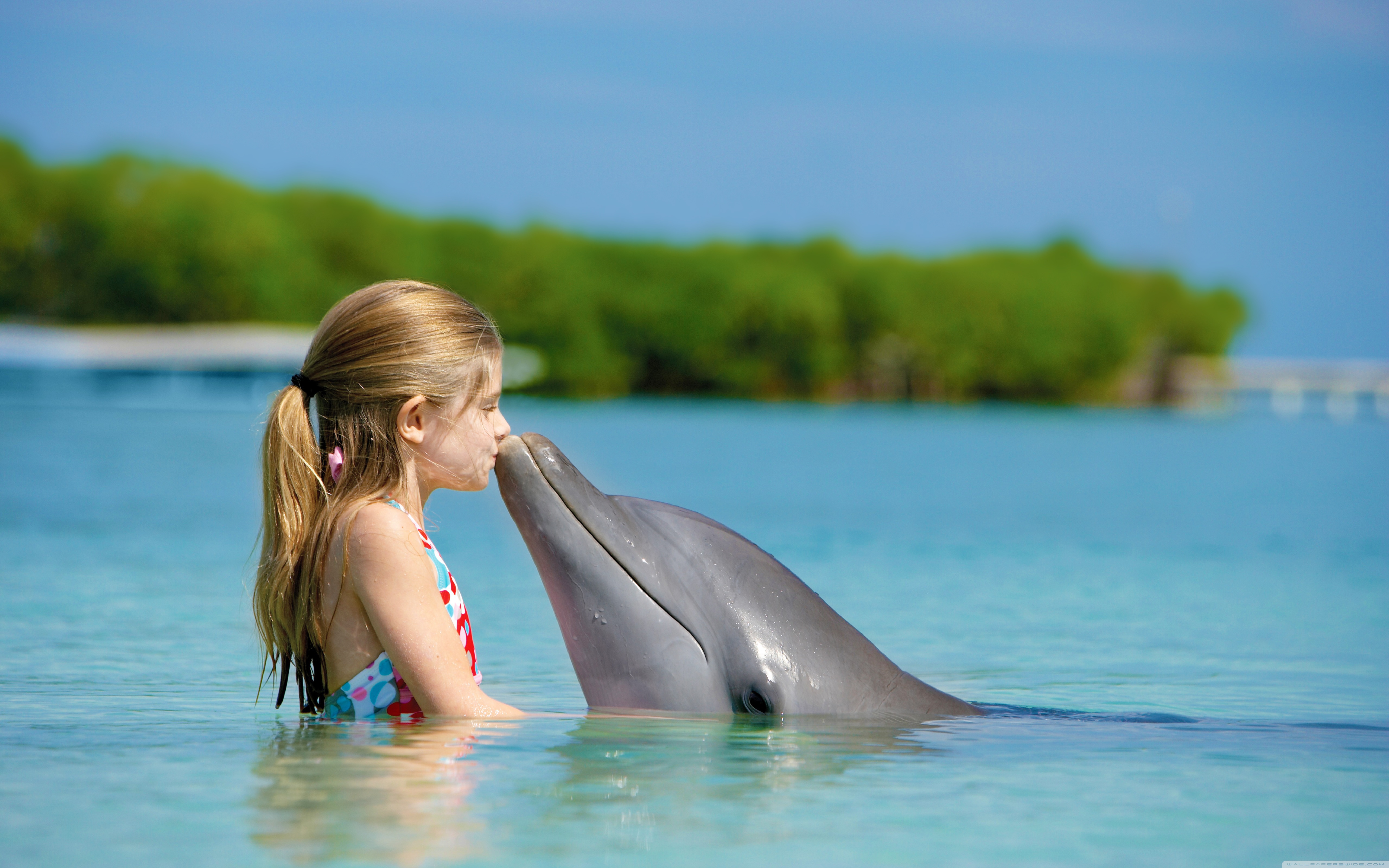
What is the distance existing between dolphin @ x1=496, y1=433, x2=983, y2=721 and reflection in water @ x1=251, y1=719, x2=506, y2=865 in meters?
0.49

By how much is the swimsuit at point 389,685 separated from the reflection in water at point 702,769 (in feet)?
1.51

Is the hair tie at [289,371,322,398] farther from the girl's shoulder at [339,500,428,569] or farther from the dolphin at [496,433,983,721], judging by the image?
the dolphin at [496,433,983,721]

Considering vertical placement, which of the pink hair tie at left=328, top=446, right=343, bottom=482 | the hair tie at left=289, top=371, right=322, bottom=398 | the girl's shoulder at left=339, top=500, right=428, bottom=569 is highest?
the hair tie at left=289, top=371, right=322, bottom=398

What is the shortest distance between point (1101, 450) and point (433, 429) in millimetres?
37558

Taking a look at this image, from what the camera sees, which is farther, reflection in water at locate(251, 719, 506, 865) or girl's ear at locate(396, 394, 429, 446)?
girl's ear at locate(396, 394, 429, 446)

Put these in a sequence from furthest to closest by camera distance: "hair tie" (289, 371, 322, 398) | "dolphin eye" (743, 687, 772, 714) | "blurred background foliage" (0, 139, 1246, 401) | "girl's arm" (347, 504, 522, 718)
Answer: "blurred background foliage" (0, 139, 1246, 401)
"dolphin eye" (743, 687, 772, 714)
"hair tie" (289, 371, 322, 398)
"girl's arm" (347, 504, 522, 718)

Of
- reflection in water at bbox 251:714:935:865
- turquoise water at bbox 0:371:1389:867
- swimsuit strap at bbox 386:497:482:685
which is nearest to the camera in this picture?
reflection in water at bbox 251:714:935:865

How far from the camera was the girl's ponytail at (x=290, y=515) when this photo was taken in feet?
14.6

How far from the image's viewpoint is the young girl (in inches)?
174

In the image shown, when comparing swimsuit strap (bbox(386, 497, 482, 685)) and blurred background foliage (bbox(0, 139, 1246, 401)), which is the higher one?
blurred background foliage (bbox(0, 139, 1246, 401))

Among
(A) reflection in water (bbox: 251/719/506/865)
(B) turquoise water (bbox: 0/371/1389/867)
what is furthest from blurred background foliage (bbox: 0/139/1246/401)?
(A) reflection in water (bbox: 251/719/506/865)

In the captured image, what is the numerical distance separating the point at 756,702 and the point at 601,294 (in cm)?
9551

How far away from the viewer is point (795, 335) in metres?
98.6

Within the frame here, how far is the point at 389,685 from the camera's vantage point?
466 cm
